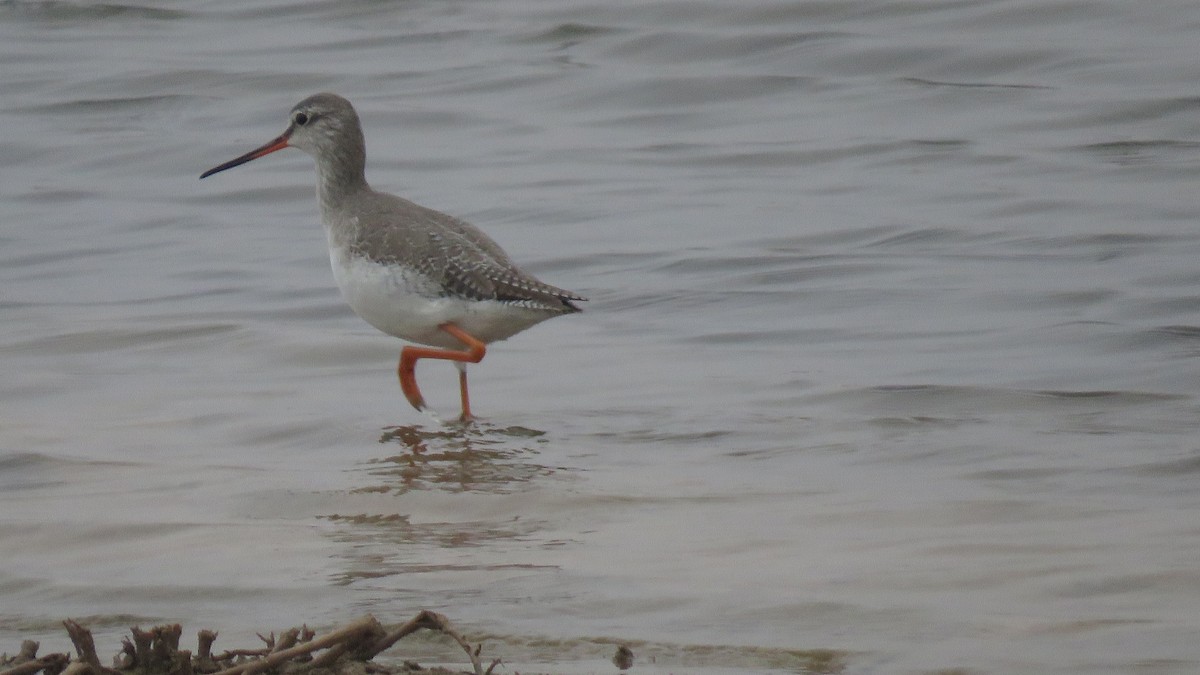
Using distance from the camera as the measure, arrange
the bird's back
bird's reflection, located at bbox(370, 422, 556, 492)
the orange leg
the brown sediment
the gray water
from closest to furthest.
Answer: the brown sediment
the gray water
bird's reflection, located at bbox(370, 422, 556, 492)
the bird's back
the orange leg

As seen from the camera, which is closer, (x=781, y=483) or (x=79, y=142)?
(x=781, y=483)

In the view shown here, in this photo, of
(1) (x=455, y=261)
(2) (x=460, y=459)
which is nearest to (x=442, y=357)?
(1) (x=455, y=261)

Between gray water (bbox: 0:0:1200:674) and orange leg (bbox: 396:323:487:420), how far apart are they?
13 cm

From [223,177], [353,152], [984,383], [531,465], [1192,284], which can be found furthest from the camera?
[223,177]

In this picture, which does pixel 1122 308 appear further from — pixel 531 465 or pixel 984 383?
pixel 531 465

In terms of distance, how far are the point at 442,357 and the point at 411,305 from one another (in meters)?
0.34

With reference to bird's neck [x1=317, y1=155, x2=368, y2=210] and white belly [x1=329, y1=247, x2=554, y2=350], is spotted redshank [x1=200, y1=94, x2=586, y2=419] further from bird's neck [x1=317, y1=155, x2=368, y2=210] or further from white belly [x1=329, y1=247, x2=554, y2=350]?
bird's neck [x1=317, y1=155, x2=368, y2=210]

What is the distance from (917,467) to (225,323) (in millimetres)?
5082

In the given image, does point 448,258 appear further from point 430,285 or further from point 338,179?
point 338,179

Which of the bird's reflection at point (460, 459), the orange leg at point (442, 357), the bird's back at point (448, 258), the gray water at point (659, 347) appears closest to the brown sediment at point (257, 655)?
the gray water at point (659, 347)

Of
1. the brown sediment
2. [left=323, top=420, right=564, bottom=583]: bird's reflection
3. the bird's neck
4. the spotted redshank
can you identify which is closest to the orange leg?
the spotted redshank

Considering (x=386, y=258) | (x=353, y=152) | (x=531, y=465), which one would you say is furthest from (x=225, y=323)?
(x=531, y=465)

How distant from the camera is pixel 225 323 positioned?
1051 cm

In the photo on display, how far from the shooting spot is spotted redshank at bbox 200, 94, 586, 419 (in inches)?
330
